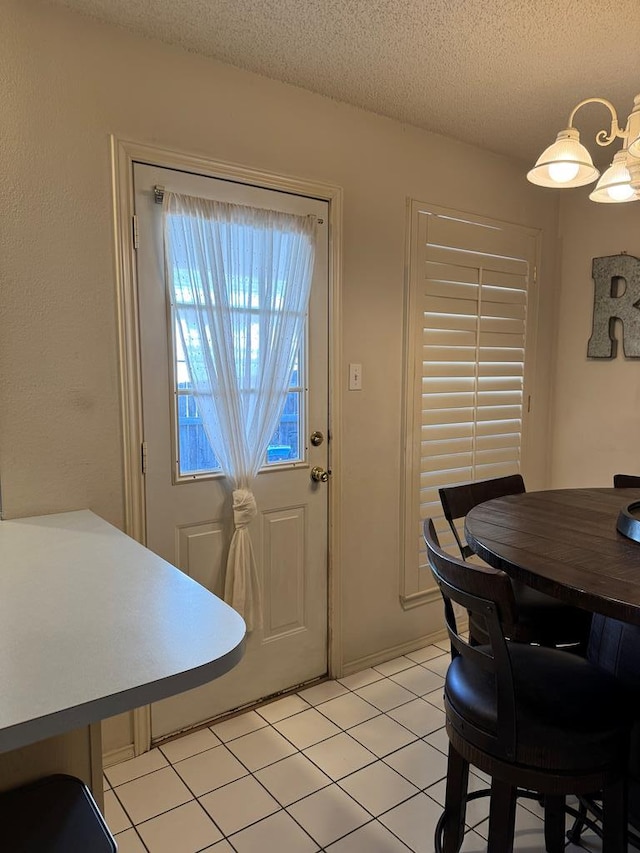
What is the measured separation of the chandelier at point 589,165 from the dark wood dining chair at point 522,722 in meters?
1.21

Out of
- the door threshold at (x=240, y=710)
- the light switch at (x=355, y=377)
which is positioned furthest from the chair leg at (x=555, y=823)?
the light switch at (x=355, y=377)

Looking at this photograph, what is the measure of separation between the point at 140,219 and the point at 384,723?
2102mm

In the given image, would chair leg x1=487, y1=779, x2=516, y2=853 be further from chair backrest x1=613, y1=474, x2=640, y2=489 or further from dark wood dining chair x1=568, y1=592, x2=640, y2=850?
chair backrest x1=613, y1=474, x2=640, y2=489

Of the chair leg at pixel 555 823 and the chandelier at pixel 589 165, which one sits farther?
the chandelier at pixel 589 165

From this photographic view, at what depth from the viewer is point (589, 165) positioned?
1.70 metres

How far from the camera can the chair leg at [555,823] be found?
1457mm

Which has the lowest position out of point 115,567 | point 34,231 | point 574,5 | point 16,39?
point 115,567

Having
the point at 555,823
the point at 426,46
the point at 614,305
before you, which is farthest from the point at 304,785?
the point at 614,305

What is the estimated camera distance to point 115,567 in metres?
1.35

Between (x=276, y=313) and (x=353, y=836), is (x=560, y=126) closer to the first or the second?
(x=276, y=313)

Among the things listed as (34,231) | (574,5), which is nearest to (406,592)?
(34,231)

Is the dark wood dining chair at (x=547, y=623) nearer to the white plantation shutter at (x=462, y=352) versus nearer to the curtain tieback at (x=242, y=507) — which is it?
the curtain tieback at (x=242, y=507)

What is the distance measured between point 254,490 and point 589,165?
160cm

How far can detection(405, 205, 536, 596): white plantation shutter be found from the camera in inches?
109
